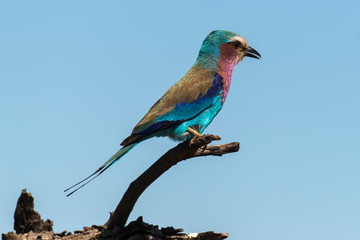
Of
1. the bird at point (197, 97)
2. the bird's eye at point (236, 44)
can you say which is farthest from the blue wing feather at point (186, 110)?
the bird's eye at point (236, 44)

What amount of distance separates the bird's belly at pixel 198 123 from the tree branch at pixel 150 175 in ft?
1.75

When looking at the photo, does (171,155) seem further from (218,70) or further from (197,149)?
(218,70)

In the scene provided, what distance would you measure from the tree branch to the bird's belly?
53cm

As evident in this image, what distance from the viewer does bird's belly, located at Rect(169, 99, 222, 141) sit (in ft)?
23.1

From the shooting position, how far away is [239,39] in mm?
8180

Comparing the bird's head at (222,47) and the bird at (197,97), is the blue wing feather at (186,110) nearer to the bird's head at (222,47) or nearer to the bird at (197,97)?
the bird at (197,97)

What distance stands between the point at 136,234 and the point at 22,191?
1.43m

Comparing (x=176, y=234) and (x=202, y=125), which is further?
(x=202, y=125)

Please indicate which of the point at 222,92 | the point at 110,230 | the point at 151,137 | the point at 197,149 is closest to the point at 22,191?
the point at 110,230

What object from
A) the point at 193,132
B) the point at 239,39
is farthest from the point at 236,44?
the point at 193,132

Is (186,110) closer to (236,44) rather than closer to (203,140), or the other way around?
(203,140)

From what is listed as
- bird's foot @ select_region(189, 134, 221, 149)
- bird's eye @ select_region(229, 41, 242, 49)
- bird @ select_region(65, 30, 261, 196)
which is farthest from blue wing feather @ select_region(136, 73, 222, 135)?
bird's eye @ select_region(229, 41, 242, 49)

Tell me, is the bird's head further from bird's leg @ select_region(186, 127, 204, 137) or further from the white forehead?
bird's leg @ select_region(186, 127, 204, 137)

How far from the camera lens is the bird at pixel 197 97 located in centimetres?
679
